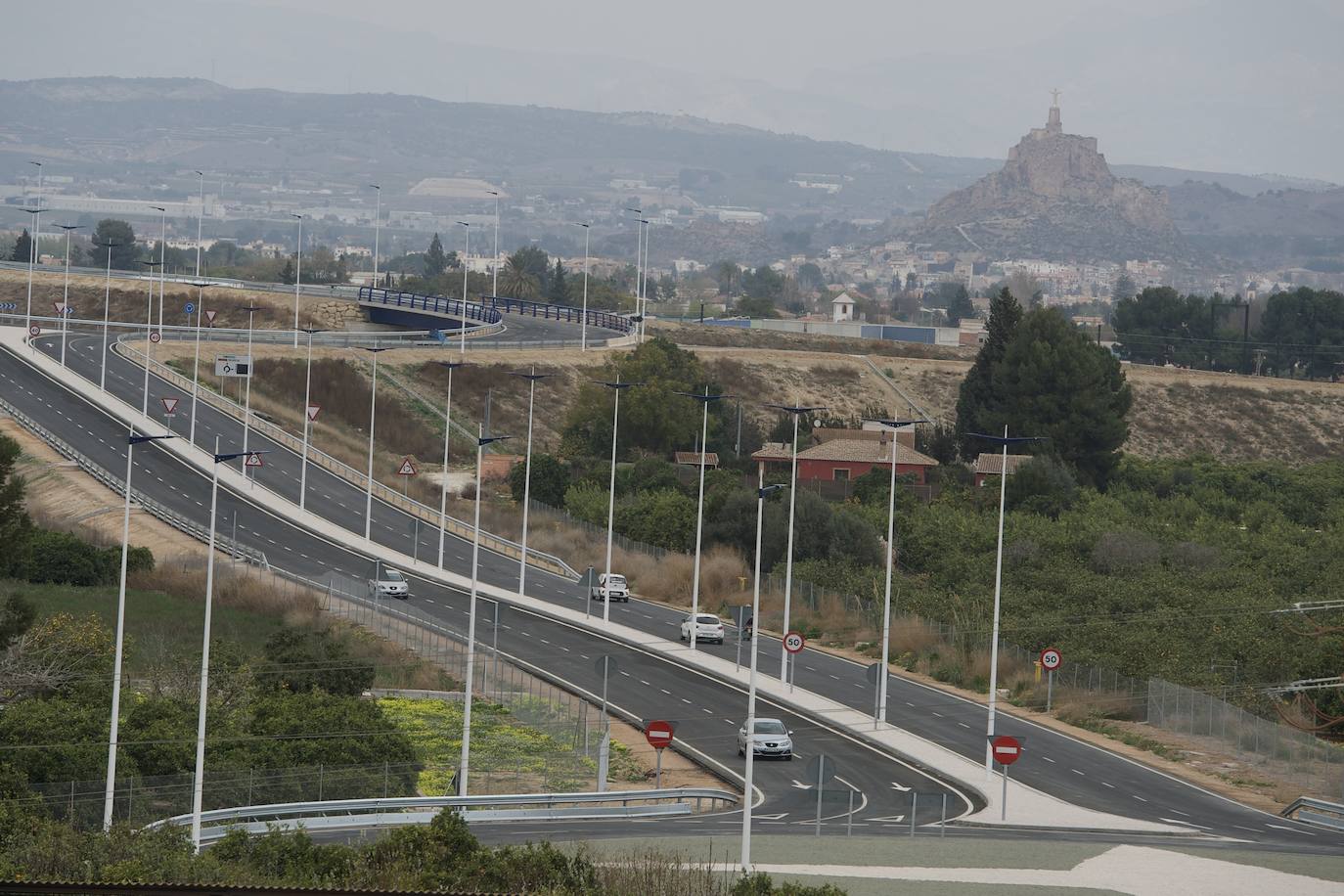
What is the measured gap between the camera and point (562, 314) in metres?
Answer: 159

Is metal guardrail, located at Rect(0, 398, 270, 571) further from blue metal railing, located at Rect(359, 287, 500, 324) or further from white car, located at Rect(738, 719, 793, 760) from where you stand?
blue metal railing, located at Rect(359, 287, 500, 324)

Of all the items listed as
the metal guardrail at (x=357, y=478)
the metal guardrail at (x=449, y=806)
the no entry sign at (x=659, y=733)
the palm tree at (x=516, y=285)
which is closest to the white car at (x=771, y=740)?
the metal guardrail at (x=449, y=806)

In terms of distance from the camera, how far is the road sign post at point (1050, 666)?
5306 centimetres

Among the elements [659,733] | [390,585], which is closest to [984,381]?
[390,585]

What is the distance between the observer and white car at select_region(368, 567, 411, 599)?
2794 inches

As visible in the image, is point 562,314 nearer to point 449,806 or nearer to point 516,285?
point 516,285

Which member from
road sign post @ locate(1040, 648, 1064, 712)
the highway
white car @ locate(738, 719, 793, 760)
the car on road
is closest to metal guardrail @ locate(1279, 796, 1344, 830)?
the highway

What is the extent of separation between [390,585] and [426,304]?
77.7 m

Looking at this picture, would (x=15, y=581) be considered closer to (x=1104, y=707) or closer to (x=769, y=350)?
(x=1104, y=707)

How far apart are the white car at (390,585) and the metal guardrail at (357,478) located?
449 inches

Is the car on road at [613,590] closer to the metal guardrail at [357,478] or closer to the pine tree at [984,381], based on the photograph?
the metal guardrail at [357,478]

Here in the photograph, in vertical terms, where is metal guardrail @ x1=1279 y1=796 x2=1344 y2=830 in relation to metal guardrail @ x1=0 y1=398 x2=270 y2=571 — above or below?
below

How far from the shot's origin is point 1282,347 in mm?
180375

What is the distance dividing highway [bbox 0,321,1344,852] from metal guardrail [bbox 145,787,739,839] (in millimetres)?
1380
